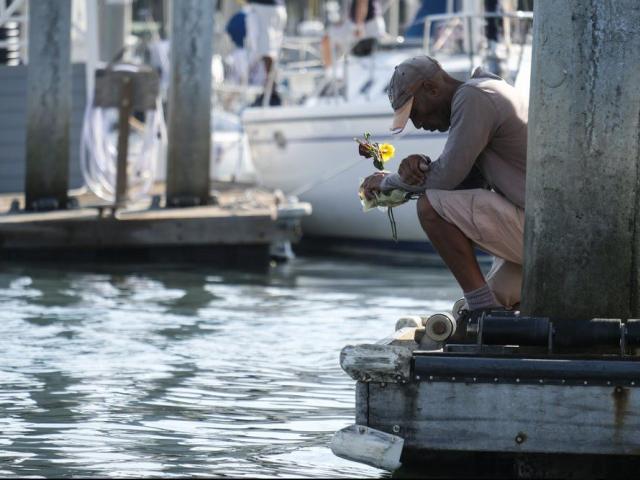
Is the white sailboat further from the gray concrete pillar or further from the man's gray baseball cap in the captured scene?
the gray concrete pillar

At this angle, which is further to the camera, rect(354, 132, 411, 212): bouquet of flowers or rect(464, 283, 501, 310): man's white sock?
rect(354, 132, 411, 212): bouquet of flowers

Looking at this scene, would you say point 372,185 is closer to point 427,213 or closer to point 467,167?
point 427,213

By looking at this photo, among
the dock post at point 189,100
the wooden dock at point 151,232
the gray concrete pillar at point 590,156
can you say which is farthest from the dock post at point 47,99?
the gray concrete pillar at point 590,156

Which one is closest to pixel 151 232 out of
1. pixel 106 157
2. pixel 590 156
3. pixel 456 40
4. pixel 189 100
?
pixel 189 100

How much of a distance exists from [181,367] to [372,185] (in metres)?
2.12

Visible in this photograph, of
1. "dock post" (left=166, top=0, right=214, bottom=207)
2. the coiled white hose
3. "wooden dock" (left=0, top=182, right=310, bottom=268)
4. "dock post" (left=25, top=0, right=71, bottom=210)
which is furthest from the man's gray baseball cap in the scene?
the coiled white hose

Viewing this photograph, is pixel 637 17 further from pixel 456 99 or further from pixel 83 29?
pixel 83 29

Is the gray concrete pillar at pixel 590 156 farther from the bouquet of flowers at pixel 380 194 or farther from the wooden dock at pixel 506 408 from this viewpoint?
the bouquet of flowers at pixel 380 194

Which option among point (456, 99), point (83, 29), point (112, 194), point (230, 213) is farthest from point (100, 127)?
point (456, 99)

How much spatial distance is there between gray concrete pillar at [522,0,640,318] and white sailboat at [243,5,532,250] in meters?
10.2

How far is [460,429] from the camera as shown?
5453 mm

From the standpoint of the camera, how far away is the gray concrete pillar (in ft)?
18.2

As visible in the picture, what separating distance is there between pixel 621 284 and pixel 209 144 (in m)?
9.09

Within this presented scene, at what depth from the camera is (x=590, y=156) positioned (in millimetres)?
5543
